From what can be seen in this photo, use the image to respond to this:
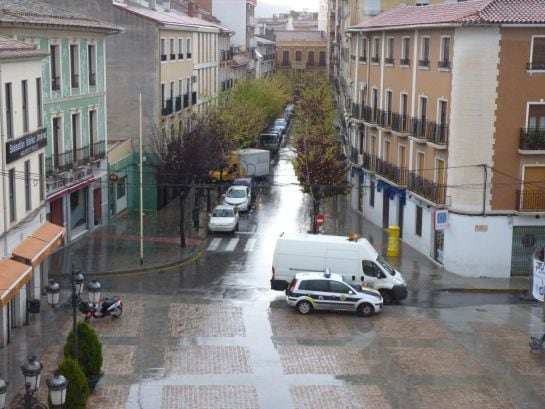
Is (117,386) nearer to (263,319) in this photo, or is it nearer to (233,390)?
(233,390)

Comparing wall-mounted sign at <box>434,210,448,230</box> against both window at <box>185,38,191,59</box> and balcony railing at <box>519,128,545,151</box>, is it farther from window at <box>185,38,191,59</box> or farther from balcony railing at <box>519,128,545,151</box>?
window at <box>185,38,191,59</box>

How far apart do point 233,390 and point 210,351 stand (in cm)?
319

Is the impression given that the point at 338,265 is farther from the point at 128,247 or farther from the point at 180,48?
the point at 180,48

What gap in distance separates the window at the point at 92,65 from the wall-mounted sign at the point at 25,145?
12.3m

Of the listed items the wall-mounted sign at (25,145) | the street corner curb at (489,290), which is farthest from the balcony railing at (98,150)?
the street corner curb at (489,290)

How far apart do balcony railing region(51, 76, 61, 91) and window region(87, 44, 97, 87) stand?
360cm

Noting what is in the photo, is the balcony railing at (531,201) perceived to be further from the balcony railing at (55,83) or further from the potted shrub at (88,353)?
the potted shrub at (88,353)

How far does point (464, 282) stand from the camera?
111 feet

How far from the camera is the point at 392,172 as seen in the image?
4206cm

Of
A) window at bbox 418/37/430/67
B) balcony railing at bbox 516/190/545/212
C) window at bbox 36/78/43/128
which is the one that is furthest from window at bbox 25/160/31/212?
window at bbox 418/37/430/67

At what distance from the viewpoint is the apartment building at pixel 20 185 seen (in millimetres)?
23484

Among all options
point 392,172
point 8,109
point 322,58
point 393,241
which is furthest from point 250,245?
point 322,58

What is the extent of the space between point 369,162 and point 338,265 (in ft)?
54.4

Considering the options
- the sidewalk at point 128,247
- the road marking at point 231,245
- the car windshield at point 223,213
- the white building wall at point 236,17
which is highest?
the white building wall at point 236,17
